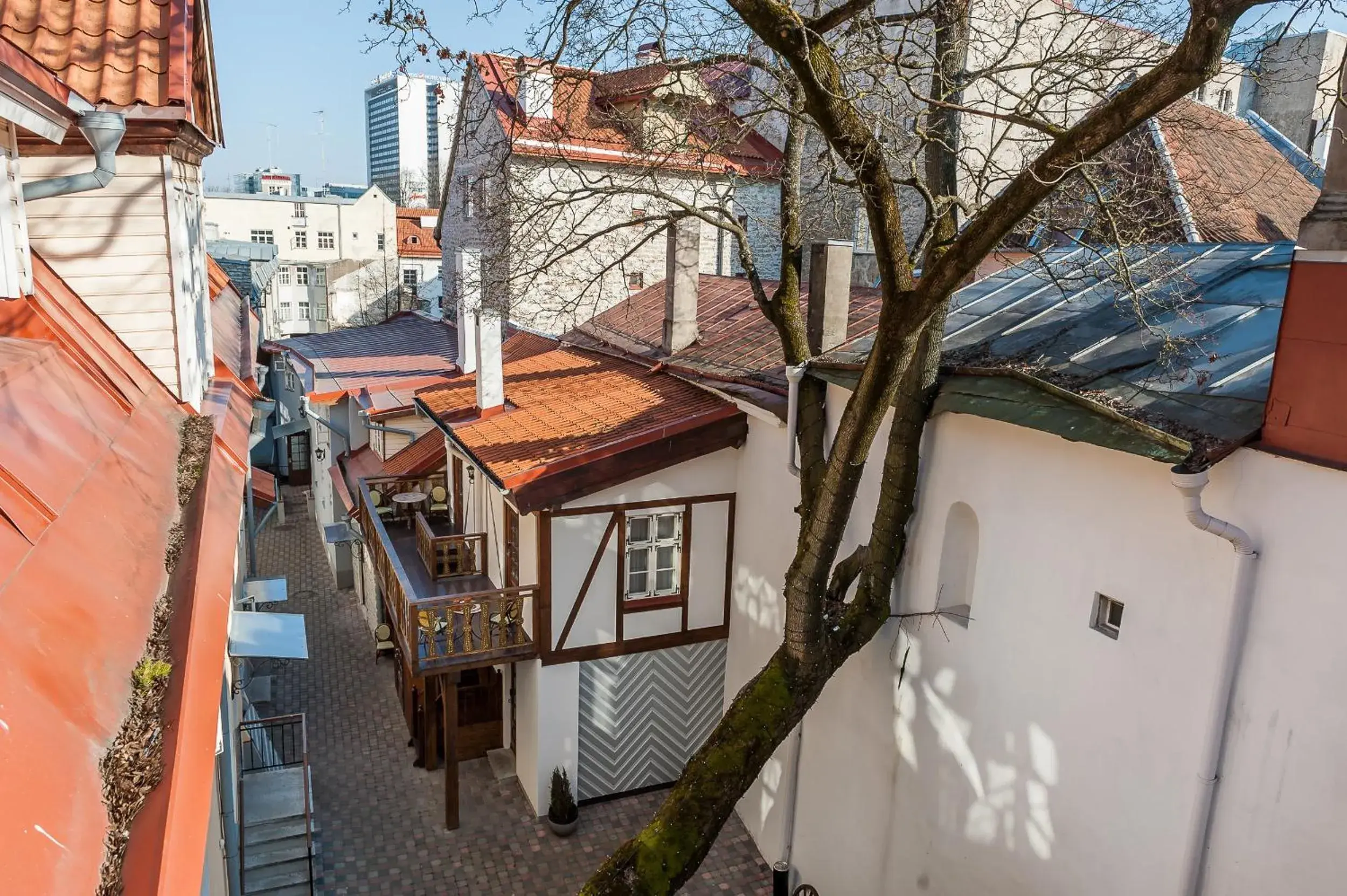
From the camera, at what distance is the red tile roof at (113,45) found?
639 centimetres

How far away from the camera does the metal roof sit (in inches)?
214

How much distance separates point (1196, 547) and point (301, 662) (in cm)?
1425

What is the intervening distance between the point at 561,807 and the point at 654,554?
10.5ft

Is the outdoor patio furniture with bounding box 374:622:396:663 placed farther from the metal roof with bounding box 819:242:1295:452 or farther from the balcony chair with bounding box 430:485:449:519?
the metal roof with bounding box 819:242:1295:452

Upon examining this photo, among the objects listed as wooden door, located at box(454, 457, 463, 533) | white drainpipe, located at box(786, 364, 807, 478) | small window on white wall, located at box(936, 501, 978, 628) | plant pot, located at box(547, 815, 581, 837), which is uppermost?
white drainpipe, located at box(786, 364, 807, 478)

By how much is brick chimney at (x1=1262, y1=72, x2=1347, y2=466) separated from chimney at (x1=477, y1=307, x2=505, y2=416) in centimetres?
931

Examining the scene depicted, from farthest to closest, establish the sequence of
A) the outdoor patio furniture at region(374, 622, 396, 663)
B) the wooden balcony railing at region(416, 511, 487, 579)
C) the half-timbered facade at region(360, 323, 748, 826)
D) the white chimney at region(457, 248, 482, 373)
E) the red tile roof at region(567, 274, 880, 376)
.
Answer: the outdoor patio furniture at region(374, 622, 396, 663) < the wooden balcony railing at region(416, 511, 487, 579) < the white chimney at region(457, 248, 482, 373) < the red tile roof at region(567, 274, 880, 376) < the half-timbered facade at region(360, 323, 748, 826)

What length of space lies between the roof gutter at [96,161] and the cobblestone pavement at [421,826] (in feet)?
25.9

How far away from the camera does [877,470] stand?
8.72m

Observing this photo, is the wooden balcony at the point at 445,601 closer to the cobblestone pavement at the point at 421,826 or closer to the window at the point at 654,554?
the window at the point at 654,554

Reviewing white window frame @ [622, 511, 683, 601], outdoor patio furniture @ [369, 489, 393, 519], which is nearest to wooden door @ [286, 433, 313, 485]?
outdoor patio furniture @ [369, 489, 393, 519]

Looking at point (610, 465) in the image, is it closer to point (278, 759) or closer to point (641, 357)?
point (641, 357)

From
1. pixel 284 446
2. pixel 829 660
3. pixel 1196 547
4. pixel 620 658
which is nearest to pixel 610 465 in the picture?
pixel 620 658

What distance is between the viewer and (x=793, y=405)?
29.3ft
